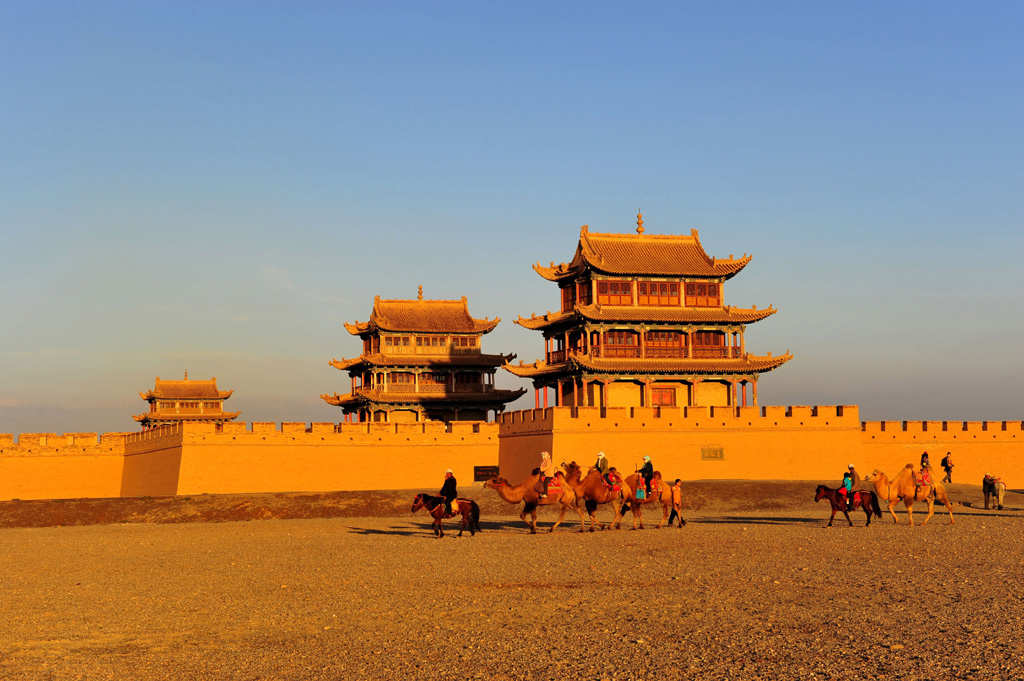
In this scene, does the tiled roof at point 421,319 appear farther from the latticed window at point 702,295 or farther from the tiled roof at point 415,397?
the latticed window at point 702,295

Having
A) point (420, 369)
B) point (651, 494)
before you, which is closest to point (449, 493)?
point (651, 494)

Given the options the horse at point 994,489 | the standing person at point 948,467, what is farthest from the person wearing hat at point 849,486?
the standing person at point 948,467

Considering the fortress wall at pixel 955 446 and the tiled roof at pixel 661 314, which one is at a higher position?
the tiled roof at pixel 661 314

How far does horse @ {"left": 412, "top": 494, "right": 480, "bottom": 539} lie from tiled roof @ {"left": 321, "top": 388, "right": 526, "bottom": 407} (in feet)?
109

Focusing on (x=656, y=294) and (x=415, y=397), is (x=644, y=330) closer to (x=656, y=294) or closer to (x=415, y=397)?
(x=656, y=294)

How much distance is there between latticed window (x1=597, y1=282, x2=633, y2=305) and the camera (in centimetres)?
4675

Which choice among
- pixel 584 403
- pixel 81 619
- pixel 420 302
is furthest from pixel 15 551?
pixel 420 302

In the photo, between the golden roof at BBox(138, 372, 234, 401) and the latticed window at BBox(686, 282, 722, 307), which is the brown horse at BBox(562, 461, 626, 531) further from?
the golden roof at BBox(138, 372, 234, 401)

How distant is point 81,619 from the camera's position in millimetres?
13109

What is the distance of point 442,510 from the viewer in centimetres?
2297

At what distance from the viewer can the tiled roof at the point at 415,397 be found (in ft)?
187

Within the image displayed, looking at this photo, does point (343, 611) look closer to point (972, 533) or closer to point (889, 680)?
point (889, 680)

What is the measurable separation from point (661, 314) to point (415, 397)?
55.2ft

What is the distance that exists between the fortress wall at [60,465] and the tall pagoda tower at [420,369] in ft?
41.1
